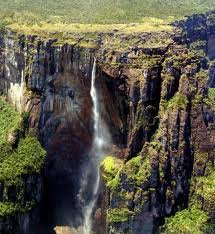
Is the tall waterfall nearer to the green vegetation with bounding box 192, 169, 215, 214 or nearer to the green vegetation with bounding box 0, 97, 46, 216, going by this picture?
the green vegetation with bounding box 0, 97, 46, 216

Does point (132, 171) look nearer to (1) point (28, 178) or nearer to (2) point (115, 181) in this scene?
(2) point (115, 181)

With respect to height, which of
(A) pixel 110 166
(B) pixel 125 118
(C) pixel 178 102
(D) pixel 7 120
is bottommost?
(A) pixel 110 166

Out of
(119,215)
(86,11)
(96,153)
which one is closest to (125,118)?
(96,153)

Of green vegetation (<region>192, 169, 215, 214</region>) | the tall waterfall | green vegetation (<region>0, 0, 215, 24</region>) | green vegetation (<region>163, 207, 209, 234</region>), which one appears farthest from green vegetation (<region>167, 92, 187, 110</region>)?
green vegetation (<region>0, 0, 215, 24</region>)

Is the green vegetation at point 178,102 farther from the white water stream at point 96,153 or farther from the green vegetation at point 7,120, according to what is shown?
the green vegetation at point 7,120

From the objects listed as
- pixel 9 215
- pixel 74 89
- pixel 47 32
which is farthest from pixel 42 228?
pixel 47 32

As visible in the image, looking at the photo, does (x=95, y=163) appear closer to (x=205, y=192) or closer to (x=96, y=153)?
(x=96, y=153)

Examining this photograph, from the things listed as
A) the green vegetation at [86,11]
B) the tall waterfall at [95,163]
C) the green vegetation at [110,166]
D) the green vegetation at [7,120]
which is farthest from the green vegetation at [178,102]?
the green vegetation at [7,120]
